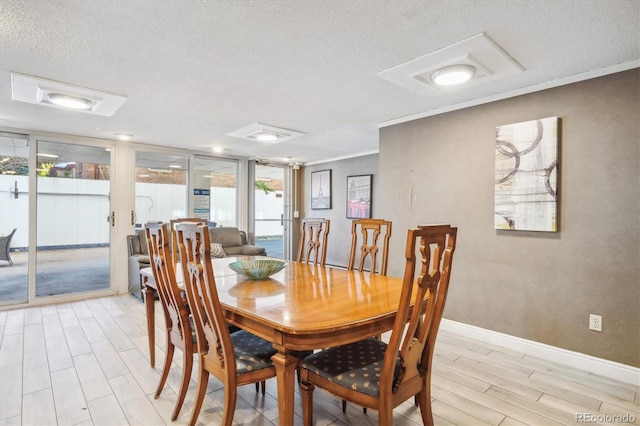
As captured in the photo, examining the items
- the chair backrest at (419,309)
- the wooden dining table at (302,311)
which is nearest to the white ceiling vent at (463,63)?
the chair backrest at (419,309)

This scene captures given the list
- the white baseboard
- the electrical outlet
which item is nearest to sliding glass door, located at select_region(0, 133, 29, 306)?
the white baseboard

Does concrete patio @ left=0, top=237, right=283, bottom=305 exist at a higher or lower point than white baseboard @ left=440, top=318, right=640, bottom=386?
higher

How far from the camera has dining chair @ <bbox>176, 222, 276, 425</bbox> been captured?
4.82 feet

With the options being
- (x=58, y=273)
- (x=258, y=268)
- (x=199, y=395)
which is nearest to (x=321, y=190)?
(x=58, y=273)

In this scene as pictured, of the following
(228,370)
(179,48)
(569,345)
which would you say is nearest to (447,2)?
(179,48)

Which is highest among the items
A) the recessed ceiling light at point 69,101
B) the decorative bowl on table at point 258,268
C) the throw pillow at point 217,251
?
the recessed ceiling light at point 69,101

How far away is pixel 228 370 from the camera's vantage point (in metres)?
1.52

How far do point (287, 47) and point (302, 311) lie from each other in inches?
62.4

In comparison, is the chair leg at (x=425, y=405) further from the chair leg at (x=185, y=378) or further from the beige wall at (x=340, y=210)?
the beige wall at (x=340, y=210)

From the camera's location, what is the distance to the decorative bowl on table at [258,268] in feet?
7.23

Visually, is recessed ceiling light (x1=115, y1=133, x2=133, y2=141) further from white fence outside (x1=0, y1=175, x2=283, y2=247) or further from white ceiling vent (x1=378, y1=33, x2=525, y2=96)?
white ceiling vent (x1=378, y1=33, x2=525, y2=96)

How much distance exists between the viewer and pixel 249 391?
2225mm

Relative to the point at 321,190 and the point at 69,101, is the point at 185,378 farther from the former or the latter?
the point at 321,190

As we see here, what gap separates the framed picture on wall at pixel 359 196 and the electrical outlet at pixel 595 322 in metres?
3.65
